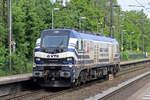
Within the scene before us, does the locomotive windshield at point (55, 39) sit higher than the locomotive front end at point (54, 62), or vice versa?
the locomotive windshield at point (55, 39)

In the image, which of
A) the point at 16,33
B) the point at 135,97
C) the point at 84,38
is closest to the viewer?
the point at 135,97

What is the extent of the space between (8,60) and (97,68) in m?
7.27

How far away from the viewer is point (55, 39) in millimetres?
20562

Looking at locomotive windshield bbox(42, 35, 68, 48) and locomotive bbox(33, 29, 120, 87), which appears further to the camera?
locomotive windshield bbox(42, 35, 68, 48)

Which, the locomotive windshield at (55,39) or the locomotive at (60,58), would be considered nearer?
the locomotive at (60,58)

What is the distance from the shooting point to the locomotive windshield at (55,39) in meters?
20.3

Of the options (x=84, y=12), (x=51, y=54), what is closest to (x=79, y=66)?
(x=51, y=54)

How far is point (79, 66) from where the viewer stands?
21.1 m

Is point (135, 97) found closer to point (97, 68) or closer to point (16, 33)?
point (97, 68)

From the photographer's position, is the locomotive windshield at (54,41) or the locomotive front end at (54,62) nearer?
the locomotive front end at (54,62)

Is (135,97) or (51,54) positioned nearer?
(135,97)

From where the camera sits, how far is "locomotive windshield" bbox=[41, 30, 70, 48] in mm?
20281

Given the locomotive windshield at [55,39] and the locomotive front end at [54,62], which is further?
the locomotive windshield at [55,39]

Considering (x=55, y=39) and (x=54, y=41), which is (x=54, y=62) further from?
(x=55, y=39)
